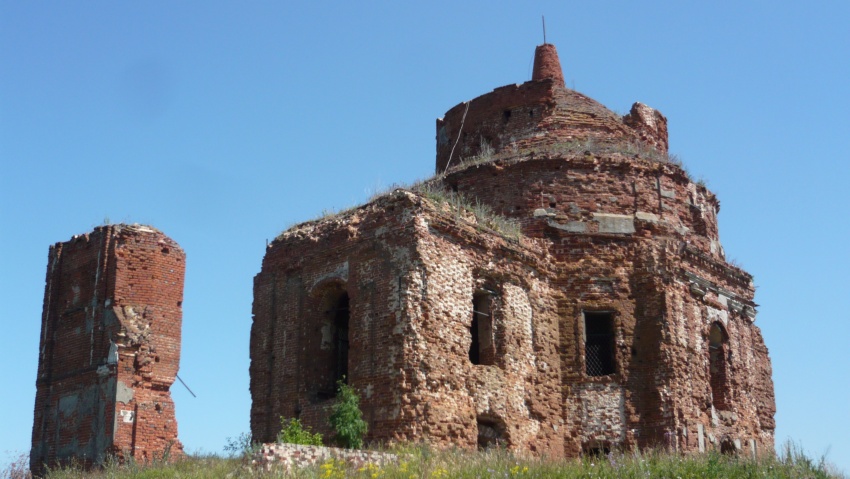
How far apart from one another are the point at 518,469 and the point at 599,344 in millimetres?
6110

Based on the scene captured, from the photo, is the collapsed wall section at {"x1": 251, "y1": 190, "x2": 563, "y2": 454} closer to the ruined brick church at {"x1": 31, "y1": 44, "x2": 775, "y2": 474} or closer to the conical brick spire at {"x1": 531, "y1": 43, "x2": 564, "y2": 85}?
the ruined brick church at {"x1": 31, "y1": 44, "x2": 775, "y2": 474}

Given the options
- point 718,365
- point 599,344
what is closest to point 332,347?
point 599,344

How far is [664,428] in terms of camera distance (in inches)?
715

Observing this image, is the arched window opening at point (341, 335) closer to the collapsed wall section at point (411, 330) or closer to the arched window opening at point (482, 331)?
the collapsed wall section at point (411, 330)

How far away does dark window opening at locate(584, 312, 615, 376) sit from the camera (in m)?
19.2

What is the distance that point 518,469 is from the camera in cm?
1378

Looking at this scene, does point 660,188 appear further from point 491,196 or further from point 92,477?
point 92,477

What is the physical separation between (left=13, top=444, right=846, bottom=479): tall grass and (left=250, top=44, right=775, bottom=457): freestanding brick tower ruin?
5.33 feet

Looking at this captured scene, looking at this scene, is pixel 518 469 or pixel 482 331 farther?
pixel 482 331

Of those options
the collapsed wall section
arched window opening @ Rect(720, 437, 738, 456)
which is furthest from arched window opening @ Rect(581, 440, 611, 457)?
arched window opening @ Rect(720, 437, 738, 456)

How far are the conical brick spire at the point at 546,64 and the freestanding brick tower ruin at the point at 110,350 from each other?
361 inches

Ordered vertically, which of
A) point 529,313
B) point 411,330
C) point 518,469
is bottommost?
point 518,469

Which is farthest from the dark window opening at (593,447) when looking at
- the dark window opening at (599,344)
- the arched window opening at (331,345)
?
the arched window opening at (331,345)

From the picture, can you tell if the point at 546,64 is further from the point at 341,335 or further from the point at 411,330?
the point at 411,330
